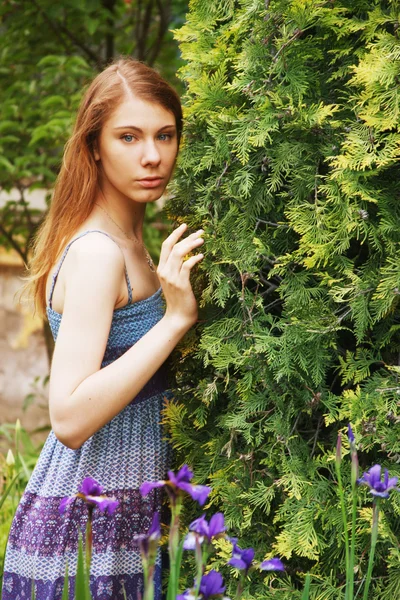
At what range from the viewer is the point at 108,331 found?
168 cm

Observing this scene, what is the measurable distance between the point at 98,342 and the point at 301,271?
0.45m

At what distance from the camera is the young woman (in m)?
1.66

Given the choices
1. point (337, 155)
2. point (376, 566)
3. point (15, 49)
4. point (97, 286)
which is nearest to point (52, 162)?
point (15, 49)

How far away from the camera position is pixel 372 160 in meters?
1.42

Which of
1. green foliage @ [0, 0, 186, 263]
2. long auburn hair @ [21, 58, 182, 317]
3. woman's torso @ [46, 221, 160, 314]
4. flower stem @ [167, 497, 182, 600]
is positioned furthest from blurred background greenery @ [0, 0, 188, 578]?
flower stem @ [167, 497, 182, 600]

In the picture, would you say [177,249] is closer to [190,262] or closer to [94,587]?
[190,262]

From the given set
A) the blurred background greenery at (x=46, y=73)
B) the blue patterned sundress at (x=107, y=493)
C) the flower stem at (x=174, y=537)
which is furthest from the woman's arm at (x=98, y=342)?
the blurred background greenery at (x=46, y=73)

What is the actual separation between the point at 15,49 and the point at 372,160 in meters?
2.87

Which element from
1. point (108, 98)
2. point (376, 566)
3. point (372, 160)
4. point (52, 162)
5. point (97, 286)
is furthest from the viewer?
point (52, 162)

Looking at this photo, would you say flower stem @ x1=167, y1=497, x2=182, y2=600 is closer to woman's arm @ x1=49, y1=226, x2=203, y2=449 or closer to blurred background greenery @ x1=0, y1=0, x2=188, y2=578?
woman's arm @ x1=49, y1=226, x2=203, y2=449

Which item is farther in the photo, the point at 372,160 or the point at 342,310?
the point at 342,310

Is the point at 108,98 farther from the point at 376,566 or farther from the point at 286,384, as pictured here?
the point at 376,566

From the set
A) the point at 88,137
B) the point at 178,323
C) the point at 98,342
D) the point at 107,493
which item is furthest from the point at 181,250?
the point at 107,493

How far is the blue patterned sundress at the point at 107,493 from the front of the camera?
5.86 feet
